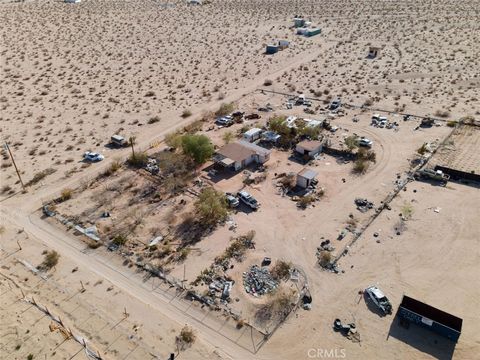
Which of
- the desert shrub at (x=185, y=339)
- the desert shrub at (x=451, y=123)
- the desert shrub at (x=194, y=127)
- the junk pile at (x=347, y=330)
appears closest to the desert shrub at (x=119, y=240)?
the desert shrub at (x=185, y=339)

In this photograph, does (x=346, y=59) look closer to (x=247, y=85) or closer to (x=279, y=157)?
(x=247, y=85)

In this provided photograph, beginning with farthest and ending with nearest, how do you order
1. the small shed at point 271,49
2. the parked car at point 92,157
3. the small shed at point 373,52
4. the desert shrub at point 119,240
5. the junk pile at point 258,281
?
1. the small shed at point 271,49
2. the small shed at point 373,52
3. the parked car at point 92,157
4. the desert shrub at point 119,240
5. the junk pile at point 258,281

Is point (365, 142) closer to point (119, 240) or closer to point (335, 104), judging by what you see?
point (335, 104)

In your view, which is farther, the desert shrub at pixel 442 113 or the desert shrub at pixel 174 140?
the desert shrub at pixel 442 113

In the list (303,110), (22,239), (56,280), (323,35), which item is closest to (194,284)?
(56,280)

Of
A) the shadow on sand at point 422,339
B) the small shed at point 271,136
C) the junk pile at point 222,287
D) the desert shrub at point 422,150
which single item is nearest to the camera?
the shadow on sand at point 422,339

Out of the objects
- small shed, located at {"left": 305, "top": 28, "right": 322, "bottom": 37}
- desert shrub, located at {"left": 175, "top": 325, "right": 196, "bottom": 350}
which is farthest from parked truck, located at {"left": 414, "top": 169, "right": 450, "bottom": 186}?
small shed, located at {"left": 305, "top": 28, "right": 322, "bottom": 37}

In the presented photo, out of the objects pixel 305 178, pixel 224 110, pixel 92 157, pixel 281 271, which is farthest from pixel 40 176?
pixel 281 271

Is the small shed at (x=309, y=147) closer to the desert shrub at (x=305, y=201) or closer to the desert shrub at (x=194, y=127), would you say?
the desert shrub at (x=305, y=201)
